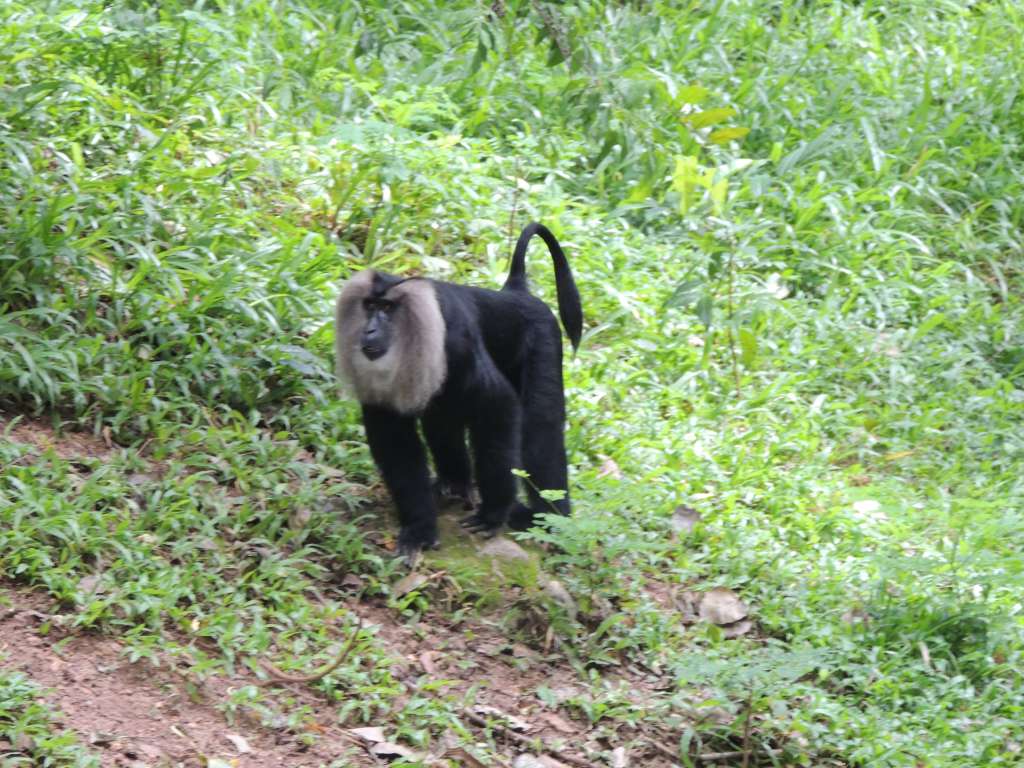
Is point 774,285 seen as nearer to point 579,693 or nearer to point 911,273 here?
point 911,273

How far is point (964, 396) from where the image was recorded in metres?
7.12

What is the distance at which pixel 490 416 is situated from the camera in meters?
5.12

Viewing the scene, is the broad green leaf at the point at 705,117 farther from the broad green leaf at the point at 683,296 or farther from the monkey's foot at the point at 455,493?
the monkey's foot at the point at 455,493

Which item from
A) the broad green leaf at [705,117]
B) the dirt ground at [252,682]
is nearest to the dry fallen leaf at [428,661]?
the dirt ground at [252,682]

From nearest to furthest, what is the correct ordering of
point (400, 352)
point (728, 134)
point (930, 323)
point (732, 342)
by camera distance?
point (728, 134), point (400, 352), point (732, 342), point (930, 323)

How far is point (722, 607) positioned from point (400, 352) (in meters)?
1.62

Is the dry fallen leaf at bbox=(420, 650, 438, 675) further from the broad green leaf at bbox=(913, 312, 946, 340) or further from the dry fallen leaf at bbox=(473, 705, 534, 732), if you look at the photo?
the broad green leaf at bbox=(913, 312, 946, 340)

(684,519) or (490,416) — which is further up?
(490,416)

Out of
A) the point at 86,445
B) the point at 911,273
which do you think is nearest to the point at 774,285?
the point at 911,273

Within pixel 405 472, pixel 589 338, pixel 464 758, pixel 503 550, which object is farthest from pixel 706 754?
pixel 589 338

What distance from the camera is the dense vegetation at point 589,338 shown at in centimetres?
470

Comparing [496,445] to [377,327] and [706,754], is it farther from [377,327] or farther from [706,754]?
[706,754]

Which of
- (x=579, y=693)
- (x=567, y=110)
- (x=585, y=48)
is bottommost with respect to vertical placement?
(x=579, y=693)

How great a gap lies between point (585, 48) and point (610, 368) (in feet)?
7.36
